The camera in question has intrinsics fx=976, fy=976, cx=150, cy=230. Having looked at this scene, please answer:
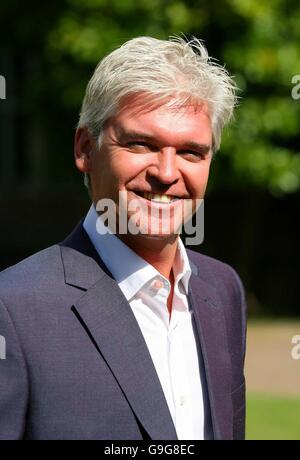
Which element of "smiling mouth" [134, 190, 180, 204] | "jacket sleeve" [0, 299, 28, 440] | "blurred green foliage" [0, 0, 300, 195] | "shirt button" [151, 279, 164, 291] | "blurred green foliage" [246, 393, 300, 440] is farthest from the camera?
"blurred green foliage" [0, 0, 300, 195]

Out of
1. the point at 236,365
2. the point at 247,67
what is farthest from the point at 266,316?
the point at 236,365

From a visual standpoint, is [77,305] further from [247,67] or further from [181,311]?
[247,67]

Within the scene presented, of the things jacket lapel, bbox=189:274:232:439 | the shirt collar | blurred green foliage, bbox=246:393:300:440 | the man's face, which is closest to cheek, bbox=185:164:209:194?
the man's face

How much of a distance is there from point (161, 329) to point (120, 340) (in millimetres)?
175

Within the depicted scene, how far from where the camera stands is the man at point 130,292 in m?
2.33

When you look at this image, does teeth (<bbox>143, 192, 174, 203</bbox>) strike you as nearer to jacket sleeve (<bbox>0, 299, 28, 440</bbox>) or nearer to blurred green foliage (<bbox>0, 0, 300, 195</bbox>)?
jacket sleeve (<bbox>0, 299, 28, 440</bbox>)

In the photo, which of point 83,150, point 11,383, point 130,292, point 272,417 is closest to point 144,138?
point 83,150

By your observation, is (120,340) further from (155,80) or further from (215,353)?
(155,80)

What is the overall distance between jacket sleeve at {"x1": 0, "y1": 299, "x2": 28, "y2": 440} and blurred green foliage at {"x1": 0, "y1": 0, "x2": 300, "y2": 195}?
381 inches

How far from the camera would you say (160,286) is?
2.62m

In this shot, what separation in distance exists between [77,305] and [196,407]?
0.42m

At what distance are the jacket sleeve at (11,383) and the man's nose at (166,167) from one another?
0.51 meters

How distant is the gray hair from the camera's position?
242 cm

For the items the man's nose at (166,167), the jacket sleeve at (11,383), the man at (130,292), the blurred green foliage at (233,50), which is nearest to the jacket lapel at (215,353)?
the man at (130,292)
